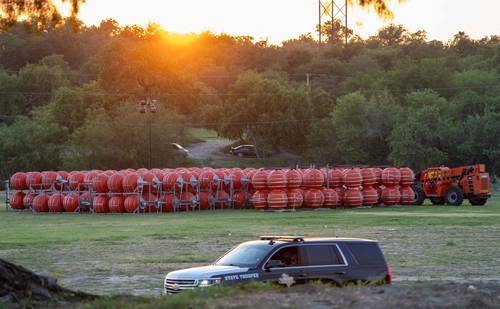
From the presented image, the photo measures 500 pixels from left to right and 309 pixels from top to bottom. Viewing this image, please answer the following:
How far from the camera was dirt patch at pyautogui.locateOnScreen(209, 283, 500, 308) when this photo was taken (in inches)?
516

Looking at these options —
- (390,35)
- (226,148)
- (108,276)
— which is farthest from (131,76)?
(108,276)

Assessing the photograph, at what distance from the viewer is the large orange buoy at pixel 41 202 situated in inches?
2406

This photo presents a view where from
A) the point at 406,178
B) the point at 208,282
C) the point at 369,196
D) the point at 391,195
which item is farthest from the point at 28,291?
the point at 406,178

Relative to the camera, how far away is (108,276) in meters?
24.3

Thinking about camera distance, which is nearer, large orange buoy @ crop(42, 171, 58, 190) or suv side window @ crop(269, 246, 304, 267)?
suv side window @ crop(269, 246, 304, 267)

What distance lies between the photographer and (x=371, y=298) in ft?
44.4

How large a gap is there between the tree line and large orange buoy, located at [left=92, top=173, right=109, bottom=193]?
36665 mm

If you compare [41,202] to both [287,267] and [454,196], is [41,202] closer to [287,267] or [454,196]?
[454,196]

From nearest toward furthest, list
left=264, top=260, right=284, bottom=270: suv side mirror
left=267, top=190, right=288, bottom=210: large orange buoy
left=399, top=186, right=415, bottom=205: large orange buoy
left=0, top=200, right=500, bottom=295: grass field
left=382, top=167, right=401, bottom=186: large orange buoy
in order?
left=264, top=260, right=284, bottom=270: suv side mirror, left=0, top=200, right=500, bottom=295: grass field, left=267, top=190, right=288, bottom=210: large orange buoy, left=382, top=167, right=401, bottom=186: large orange buoy, left=399, top=186, right=415, bottom=205: large orange buoy

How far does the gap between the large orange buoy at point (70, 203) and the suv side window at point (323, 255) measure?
145ft

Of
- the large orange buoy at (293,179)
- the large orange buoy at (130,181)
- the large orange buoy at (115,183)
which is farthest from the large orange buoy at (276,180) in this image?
the large orange buoy at (115,183)

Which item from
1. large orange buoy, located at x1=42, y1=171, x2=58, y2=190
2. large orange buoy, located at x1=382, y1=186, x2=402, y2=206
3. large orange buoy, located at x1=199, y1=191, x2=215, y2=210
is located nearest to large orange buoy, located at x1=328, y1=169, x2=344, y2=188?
large orange buoy, located at x1=382, y1=186, x2=402, y2=206

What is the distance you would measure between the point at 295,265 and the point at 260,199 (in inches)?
1640

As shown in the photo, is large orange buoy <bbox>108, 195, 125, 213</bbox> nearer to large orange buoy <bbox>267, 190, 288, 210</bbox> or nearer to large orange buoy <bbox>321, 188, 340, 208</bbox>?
large orange buoy <bbox>267, 190, 288, 210</bbox>
